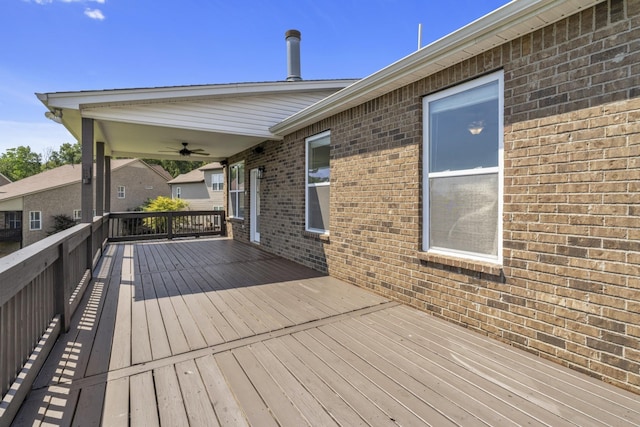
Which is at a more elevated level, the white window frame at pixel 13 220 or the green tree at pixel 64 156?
the green tree at pixel 64 156

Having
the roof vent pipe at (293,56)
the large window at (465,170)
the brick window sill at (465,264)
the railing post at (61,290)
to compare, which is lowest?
the railing post at (61,290)

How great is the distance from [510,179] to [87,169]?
553 centimetres

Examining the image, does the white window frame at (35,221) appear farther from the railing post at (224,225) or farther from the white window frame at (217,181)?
the railing post at (224,225)

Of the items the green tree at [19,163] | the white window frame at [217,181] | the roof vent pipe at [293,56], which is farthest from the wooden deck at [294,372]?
the green tree at [19,163]

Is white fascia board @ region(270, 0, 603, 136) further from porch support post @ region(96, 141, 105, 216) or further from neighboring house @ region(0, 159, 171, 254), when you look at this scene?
neighboring house @ region(0, 159, 171, 254)

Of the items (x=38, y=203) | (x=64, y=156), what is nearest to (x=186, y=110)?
(x=38, y=203)

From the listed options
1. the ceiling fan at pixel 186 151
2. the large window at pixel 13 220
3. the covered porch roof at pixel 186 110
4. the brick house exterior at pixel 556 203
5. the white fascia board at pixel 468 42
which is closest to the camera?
the brick house exterior at pixel 556 203

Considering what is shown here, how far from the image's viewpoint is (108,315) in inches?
136

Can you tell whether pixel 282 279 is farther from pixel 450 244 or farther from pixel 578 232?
pixel 578 232

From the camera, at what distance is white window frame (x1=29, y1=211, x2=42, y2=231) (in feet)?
70.0

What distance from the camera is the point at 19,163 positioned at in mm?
46188

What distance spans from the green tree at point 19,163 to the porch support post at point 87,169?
187ft

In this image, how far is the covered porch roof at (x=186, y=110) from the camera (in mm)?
4887

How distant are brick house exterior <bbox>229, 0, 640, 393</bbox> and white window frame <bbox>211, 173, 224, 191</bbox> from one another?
65.2 feet
